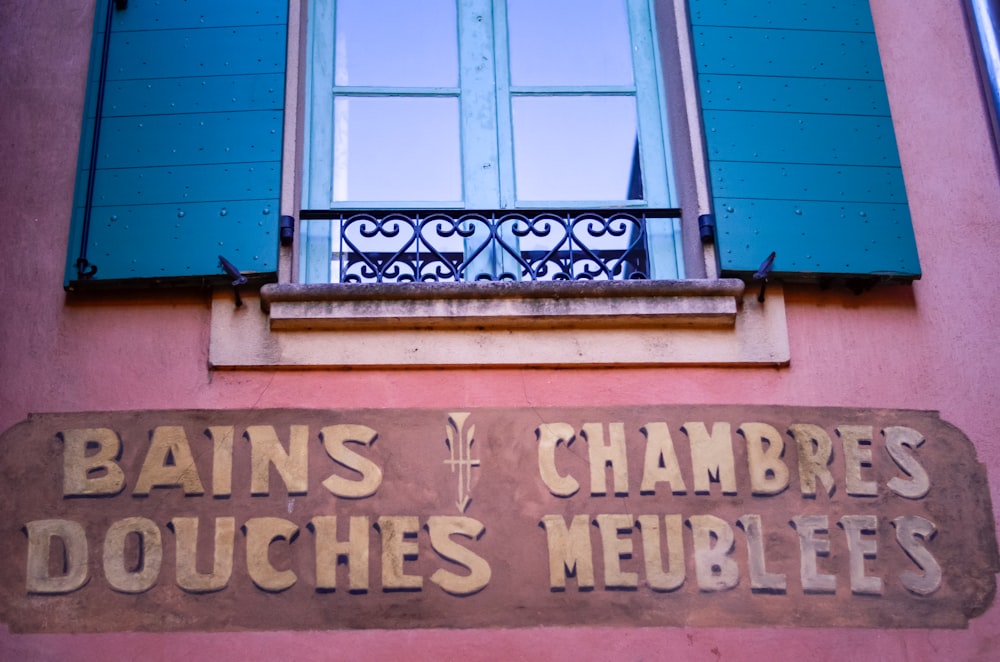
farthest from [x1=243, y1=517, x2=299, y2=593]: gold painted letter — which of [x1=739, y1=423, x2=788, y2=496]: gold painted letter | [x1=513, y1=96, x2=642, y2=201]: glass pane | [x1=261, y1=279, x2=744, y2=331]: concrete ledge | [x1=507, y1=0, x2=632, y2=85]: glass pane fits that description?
[x1=507, y1=0, x2=632, y2=85]: glass pane

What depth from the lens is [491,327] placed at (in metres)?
4.37

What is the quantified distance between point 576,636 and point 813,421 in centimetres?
110

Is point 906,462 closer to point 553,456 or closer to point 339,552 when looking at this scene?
point 553,456

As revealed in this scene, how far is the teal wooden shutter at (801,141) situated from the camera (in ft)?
14.7

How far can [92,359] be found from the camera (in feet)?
14.1

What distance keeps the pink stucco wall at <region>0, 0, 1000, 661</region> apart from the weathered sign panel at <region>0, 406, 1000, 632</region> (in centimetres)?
6

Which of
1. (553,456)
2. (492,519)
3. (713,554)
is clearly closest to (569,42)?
(553,456)

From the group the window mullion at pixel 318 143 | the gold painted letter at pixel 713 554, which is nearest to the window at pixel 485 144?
the window mullion at pixel 318 143

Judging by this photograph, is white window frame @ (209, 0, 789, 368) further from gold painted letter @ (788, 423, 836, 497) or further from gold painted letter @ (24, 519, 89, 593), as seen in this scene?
gold painted letter @ (24, 519, 89, 593)

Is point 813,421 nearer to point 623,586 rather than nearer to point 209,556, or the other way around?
point 623,586

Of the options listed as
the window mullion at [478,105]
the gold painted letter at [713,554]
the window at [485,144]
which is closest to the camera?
the gold painted letter at [713,554]

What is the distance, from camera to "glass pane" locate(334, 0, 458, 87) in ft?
16.9

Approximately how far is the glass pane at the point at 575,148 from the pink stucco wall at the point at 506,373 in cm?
89

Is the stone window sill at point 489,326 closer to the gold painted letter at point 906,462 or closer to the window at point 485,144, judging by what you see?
the window at point 485,144
